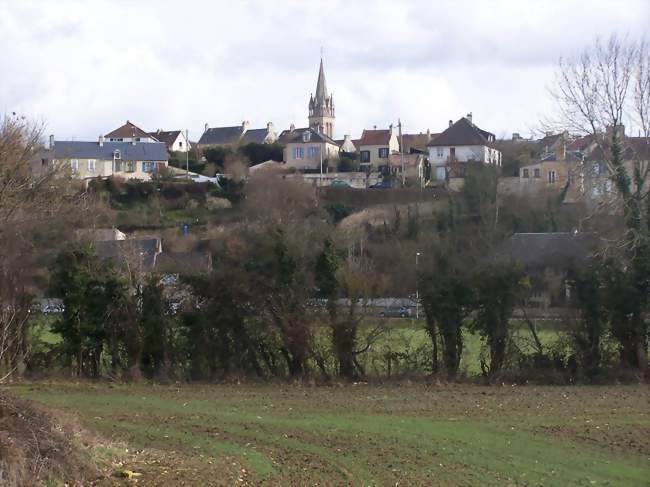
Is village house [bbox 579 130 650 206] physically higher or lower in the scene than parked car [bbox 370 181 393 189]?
lower

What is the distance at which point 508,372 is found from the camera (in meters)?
20.9

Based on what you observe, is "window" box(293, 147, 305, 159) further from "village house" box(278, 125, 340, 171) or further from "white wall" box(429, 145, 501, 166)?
"white wall" box(429, 145, 501, 166)

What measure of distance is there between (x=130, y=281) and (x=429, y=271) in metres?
7.70

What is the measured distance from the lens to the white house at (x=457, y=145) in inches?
2559

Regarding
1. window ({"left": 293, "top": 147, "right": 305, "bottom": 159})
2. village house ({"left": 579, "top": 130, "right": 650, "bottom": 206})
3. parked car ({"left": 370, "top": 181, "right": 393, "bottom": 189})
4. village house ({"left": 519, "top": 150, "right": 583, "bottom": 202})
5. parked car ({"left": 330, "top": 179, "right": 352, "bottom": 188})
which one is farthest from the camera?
window ({"left": 293, "top": 147, "right": 305, "bottom": 159})

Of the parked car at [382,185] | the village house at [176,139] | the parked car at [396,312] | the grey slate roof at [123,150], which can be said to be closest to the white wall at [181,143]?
the village house at [176,139]

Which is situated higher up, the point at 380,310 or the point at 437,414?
the point at 380,310

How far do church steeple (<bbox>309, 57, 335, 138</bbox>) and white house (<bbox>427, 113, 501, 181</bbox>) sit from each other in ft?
156

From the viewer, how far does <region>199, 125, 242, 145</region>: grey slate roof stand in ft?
311

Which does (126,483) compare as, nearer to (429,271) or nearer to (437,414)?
(437,414)

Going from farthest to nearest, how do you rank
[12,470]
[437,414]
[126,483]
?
[437,414], [126,483], [12,470]

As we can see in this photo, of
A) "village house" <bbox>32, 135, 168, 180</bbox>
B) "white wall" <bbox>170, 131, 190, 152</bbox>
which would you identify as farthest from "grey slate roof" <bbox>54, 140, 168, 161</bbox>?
"white wall" <bbox>170, 131, 190, 152</bbox>

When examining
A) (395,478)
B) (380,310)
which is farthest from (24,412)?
(380,310)

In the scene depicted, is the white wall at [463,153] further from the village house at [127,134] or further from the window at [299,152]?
the village house at [127,134]
